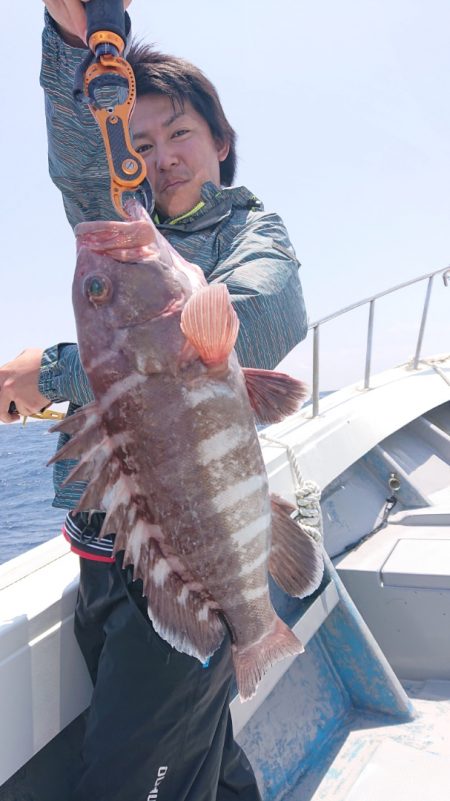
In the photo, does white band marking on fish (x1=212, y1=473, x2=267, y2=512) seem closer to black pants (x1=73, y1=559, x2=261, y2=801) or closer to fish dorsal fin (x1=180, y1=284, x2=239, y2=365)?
fish dorsal fin (x1=180, y1=284, x2=239, y2=365)

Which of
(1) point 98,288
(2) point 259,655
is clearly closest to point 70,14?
(1) point 98,288

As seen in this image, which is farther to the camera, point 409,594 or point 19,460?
point 19,460

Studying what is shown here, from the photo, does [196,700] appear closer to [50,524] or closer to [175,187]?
[175,187]

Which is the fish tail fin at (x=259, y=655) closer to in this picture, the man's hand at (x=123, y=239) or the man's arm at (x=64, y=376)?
the man's arm at (x=64, y=376)

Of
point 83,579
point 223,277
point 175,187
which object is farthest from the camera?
point 175,187

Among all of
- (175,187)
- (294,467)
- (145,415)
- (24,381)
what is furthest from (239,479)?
(294,467)

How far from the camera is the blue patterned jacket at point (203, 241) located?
1.54 metres

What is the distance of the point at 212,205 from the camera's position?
2162 millimetres

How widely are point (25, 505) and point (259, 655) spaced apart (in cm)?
670

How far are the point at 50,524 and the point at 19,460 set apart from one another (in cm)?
699

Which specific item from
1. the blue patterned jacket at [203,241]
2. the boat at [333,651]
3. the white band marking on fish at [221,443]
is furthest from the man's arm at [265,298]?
the boat at [333,651]

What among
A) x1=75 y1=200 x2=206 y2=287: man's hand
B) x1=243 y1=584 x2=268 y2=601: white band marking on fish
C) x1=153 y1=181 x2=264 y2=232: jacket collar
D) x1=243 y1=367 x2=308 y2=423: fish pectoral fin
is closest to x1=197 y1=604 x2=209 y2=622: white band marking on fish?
x1=243 y1=584 x2=268 y2=601: white band marking on fish

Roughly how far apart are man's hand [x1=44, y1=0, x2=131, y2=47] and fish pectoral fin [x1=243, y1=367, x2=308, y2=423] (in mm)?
1047

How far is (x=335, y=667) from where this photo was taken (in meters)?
3.02
